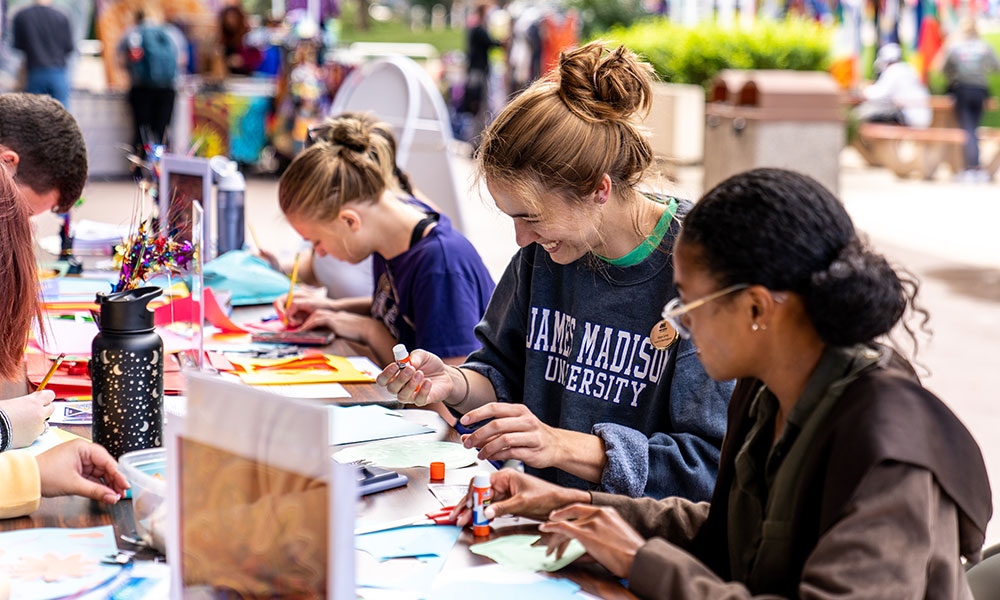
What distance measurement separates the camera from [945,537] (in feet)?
3.79

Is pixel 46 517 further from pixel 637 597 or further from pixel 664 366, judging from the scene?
pixel 664 366

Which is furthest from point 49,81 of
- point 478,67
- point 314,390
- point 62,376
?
point 314,390

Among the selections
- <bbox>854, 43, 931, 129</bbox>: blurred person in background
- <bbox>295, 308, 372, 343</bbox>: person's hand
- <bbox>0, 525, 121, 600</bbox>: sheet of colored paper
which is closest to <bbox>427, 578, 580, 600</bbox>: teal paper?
<bbox>0, 525, 121, 600</bbox>: sheet of colored paper

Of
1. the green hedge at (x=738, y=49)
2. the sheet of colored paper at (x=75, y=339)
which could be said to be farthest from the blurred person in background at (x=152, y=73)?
the sheet of colored paper at (x=75, y=339)

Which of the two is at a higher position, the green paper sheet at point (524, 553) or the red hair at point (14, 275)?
the red hair at point (14, 275)

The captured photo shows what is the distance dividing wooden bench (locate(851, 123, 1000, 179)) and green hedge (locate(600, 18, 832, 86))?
63.0 inches

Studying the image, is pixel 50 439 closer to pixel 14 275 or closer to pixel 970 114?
pixel 14 275

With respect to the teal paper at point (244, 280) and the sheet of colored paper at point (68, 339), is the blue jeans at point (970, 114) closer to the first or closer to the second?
the teal paper at point (244, 280)

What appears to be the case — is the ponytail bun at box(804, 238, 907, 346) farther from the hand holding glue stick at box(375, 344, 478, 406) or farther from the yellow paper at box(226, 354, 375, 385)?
the yellow paper at box(226, 354, 375, 385)

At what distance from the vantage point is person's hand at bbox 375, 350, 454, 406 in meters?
1.96

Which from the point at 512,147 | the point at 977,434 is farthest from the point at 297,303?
the point at 977,434

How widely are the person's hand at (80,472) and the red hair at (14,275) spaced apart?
29 cm

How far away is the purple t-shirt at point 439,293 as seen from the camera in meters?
Result: 2.64

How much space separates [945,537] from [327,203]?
191 centimetres
